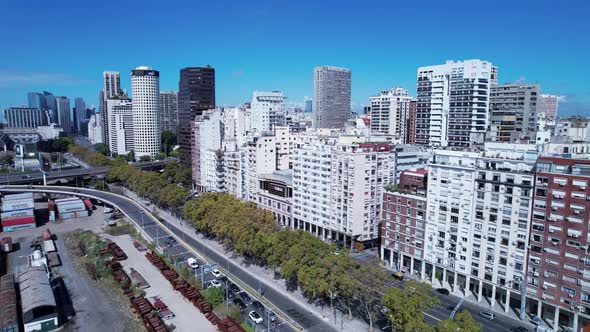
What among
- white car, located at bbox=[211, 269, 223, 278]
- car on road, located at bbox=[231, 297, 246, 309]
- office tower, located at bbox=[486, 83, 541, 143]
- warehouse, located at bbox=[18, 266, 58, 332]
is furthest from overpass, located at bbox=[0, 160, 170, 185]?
office tower, located at bbox=[486, 83, 541, 143]

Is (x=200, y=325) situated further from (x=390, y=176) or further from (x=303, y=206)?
(x=390, y=176)

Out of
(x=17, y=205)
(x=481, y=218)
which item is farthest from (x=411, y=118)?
(x=17, y=205)

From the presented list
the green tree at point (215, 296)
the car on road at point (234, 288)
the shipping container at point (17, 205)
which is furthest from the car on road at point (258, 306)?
the shipping container at point (17, 205)

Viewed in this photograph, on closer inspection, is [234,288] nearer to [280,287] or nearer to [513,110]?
[280,287]

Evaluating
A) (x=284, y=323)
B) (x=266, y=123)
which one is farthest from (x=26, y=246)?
(x=266, y=123)

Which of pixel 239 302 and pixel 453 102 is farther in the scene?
pixel 453 102

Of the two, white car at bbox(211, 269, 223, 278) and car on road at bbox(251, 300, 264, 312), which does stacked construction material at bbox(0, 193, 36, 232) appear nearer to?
white car at bbox(211, 269, 223, 278)

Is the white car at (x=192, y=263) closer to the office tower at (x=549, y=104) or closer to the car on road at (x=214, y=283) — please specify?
the car on road at (x=214, y=283)
